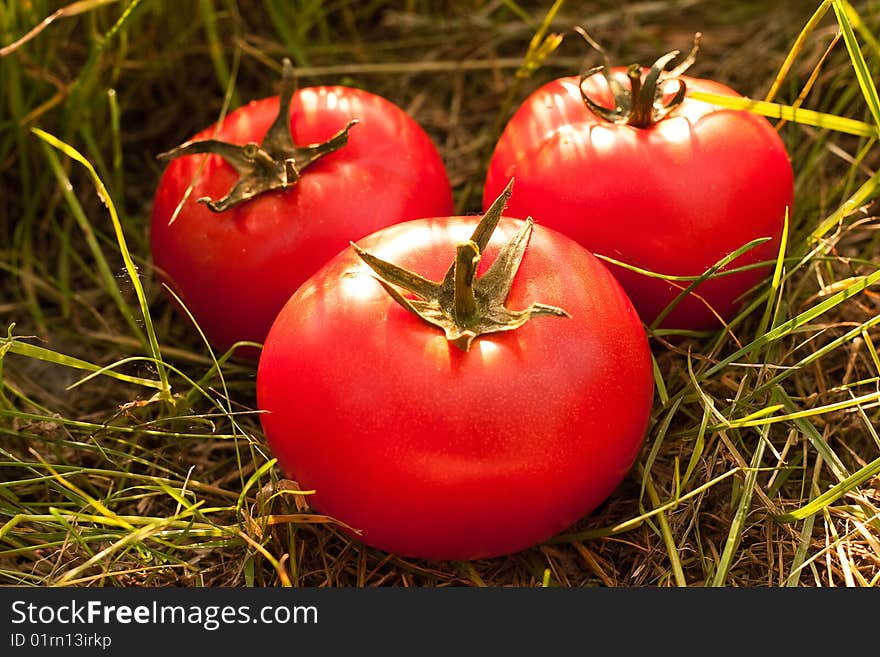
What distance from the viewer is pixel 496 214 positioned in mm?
1337

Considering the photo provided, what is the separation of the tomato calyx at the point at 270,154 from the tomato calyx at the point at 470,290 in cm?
34

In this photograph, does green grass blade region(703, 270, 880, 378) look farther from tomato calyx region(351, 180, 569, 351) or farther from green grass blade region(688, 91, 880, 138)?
tomato calyx region(351, 180, 569, 351)

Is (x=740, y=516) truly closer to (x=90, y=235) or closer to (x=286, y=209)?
(x=286, y=209)

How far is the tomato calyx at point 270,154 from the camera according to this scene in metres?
1.58

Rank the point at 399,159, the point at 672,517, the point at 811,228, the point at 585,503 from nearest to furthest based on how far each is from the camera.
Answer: the point at 585,503
the point at 672,517
the point at 399,159
the point at 811,228

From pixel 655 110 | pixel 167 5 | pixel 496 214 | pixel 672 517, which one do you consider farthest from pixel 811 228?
pixel 167 5

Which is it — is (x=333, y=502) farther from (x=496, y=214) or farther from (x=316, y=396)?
(x=496, y=214)

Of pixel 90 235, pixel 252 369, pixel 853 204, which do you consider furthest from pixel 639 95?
pixel 90 235

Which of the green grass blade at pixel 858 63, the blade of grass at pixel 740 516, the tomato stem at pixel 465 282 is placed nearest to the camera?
the tomato stem at pixel 465 282

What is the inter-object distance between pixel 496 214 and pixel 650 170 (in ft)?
0.97


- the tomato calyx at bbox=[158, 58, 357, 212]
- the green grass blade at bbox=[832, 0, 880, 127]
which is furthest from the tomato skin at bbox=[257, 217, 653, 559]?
the green grass blade at bbox=[832, 0, 880, 127]

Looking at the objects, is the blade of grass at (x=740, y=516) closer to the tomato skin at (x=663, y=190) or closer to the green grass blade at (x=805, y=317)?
the green grass blade at (x=805, y=317)

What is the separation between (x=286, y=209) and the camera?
1.57m

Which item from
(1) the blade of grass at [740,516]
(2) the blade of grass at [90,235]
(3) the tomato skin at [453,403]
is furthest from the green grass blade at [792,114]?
(2) the blade of grass at [90,235]
